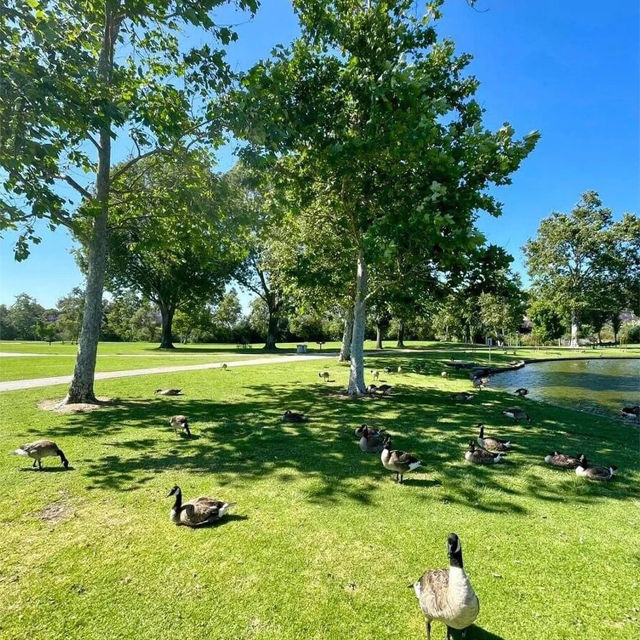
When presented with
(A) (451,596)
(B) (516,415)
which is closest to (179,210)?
(B) (516,415)

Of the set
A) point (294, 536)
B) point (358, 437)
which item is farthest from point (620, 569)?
point (358, 437)

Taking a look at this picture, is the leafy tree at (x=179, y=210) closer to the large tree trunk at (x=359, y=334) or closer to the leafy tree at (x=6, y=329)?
the large tree trunk at (x=359, y=334)

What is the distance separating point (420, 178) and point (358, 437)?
9175 mm

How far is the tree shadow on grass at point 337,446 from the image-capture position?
7.09 m

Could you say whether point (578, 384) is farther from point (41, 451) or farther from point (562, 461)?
point (41, 451)

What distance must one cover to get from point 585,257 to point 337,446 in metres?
65.3

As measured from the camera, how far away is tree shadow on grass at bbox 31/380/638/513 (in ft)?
23.3

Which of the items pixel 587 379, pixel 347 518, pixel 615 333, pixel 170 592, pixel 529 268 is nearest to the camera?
pixel 170 592

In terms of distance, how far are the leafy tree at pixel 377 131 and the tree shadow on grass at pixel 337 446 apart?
4881mm

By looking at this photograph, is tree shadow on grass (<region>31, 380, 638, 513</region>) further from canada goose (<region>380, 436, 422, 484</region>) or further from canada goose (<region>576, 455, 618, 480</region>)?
canada goose (<region>380, 436, 422, 484</region>)

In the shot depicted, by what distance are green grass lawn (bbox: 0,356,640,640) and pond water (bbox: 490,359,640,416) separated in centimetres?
899

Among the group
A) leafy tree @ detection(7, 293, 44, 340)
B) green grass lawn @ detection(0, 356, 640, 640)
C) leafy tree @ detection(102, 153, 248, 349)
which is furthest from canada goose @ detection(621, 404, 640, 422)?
leafy tree @ detection(7, 293, 44, 340)

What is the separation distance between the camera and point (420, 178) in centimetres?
1359

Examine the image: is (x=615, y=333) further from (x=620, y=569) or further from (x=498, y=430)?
(x=620, y=569)
